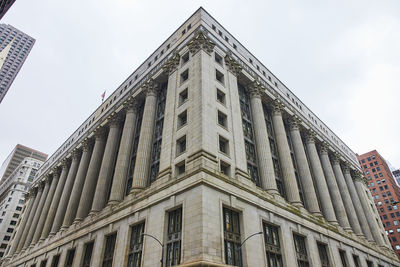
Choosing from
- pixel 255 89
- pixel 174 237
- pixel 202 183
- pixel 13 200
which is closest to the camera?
pixel 202 183

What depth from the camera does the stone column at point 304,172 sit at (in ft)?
138

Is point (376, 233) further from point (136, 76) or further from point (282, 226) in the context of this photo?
point (136, 76)

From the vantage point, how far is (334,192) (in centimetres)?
5138

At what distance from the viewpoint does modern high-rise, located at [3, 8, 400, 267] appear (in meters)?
25.0

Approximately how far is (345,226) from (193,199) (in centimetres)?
3638

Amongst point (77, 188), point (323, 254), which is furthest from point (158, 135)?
point (323, 254)

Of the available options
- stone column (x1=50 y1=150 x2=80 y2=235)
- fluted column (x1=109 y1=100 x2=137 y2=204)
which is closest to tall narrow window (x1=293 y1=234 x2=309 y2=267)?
fluted column (x1=109 y1=100 x2=137 y2=204)

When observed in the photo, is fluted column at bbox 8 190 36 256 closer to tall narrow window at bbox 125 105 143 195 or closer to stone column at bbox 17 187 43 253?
stone column at bbox 17 187 43 253

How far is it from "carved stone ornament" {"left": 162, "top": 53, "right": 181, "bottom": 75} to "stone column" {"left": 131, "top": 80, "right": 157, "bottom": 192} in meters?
4.04

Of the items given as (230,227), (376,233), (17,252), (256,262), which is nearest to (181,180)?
(230,227)

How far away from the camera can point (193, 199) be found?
78.3 ft

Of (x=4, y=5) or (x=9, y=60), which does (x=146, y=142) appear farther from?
(x=9, y=60)

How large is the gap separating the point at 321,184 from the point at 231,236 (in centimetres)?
3024

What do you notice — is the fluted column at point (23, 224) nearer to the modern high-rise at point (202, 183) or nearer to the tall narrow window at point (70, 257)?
the modern high-rise at point (202, 183)
